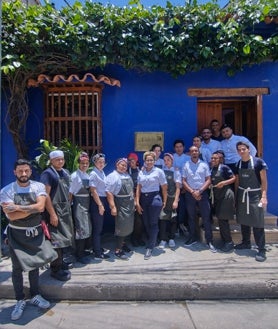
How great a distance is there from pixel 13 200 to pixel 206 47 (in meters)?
4.29

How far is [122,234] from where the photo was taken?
17.6 ft

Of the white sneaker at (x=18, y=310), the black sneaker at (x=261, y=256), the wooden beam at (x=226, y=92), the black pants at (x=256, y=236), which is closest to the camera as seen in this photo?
the white sneaker at (x=18, y=310)

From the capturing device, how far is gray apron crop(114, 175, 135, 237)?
5.37 meters

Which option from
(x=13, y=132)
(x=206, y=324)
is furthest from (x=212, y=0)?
(x=206, y=324)

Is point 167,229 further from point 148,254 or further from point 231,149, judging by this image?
point 231,149

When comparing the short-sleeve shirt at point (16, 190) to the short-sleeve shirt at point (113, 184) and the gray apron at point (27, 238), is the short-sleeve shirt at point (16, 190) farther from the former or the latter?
the short-sleeve shirt at point (113, 184)

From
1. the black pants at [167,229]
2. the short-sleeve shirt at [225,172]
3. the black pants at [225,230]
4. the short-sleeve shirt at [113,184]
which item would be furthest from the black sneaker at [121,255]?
the short-sleeve shirt at [225,172]

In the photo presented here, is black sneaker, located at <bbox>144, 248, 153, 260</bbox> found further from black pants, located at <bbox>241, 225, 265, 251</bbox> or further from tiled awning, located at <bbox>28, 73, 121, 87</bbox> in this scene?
tiled awning, located at <bbox>28, 73, 121, 87</bbox>

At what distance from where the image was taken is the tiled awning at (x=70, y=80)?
6242 millimetres

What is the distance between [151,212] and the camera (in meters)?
5.49

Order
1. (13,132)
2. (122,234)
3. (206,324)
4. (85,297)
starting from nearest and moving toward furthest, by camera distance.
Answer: (206,324) → (85,297) → (122,234) → (13,132)

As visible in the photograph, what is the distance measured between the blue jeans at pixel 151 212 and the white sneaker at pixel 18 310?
216 cm

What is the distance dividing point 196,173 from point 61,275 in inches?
106

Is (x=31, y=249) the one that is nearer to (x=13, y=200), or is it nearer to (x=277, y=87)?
(x=13, y=200)
